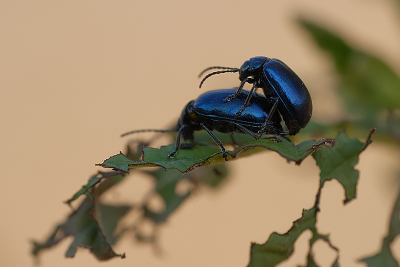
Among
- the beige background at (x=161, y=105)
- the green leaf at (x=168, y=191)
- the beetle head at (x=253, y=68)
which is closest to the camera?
the beetle head at (x=253, y=68)

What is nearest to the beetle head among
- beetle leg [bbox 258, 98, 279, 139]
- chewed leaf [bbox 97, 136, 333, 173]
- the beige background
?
beetle leg [bbox 258, 98, 279, 139]

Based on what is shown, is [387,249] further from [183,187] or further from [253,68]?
[183,187]

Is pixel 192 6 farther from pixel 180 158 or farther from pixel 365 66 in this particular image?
pixel 180 158

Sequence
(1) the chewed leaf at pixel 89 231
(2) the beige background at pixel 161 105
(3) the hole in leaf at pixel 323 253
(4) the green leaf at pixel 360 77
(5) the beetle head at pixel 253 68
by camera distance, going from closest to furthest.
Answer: (1) the chewed leaf at pixel 89 231 < (5) the beetle head at pixel 253 68 < (4) the green leaf at pixel 360 77 < (3) the hole in leaf at pixel 323 253 < (2) the beige background at pixel 161 105

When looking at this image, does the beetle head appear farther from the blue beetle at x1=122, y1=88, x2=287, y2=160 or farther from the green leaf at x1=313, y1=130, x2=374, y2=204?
the green leaf at x1=313, y1=130, x2=374, y2=204

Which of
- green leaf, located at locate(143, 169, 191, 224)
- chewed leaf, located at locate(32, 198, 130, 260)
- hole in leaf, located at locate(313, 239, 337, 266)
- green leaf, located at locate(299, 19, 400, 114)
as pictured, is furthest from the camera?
hole in leaf, located at locate(313, 239, 337, 266)

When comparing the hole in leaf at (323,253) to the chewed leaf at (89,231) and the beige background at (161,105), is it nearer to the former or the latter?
the beige background at (161,105)

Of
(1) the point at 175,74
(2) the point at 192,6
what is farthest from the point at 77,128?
(2) the point at 192,6

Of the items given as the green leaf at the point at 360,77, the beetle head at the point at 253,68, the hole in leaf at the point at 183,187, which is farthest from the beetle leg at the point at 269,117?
the green leaf at the point at 360,77
